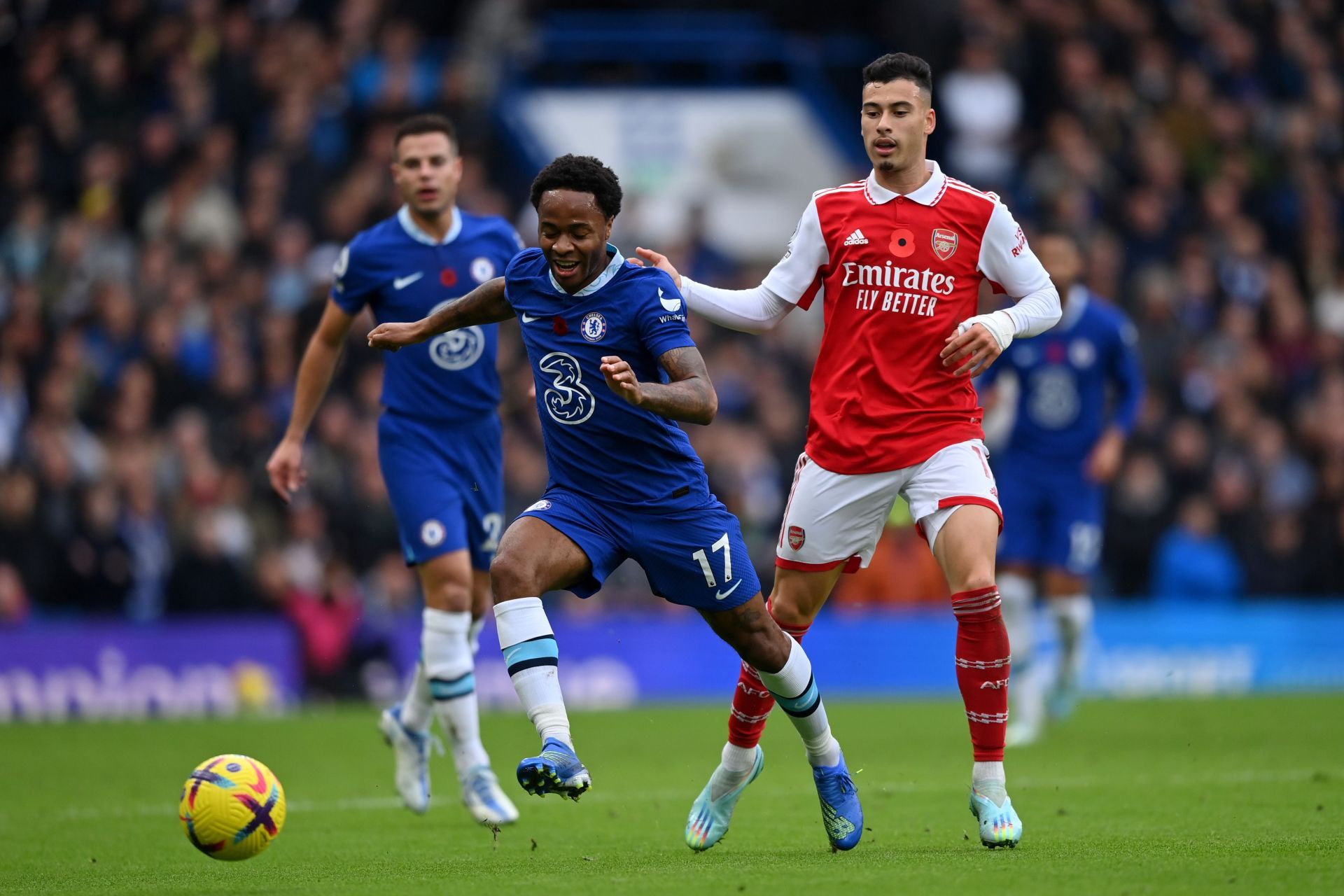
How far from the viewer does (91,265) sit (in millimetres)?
18484

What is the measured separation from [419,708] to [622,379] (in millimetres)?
3802

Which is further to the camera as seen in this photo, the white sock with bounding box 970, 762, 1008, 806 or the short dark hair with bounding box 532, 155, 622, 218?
the white sock with bounding box 970, 762, 1008, 806

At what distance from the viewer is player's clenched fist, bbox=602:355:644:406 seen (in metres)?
6.43

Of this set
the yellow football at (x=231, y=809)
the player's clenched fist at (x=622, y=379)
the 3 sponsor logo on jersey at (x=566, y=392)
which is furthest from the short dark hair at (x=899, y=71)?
the yellow football at (x=231, y=809)

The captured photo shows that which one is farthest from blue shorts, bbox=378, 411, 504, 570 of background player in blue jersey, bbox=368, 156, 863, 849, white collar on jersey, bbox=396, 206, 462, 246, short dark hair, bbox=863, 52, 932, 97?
short dark hair, bbox=863, 52, 932, 97

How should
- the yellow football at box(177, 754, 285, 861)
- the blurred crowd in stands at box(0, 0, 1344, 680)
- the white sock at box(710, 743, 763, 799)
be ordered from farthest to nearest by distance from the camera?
the blurred crowd in stands at box(0, 0, 1344, 680), the white sock at box(710, 743, 763, 799), the yellow football at box(177, 754, 285, 861)

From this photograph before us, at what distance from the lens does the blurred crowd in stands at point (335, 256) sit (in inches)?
669

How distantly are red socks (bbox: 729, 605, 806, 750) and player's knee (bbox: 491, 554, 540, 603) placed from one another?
3.95 feet

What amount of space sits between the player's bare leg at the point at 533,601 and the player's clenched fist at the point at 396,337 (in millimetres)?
946

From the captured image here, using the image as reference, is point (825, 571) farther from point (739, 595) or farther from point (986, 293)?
point (986, 293)

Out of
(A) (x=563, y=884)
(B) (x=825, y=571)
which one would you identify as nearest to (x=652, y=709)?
(B) (x=825, y=571)

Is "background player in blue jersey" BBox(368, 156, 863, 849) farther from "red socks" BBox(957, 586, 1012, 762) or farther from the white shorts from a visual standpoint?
"red socks" BBox(957, 586, 1012, 762)

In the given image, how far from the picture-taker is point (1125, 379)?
→ 1284 cm

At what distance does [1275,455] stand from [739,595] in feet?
46.7
